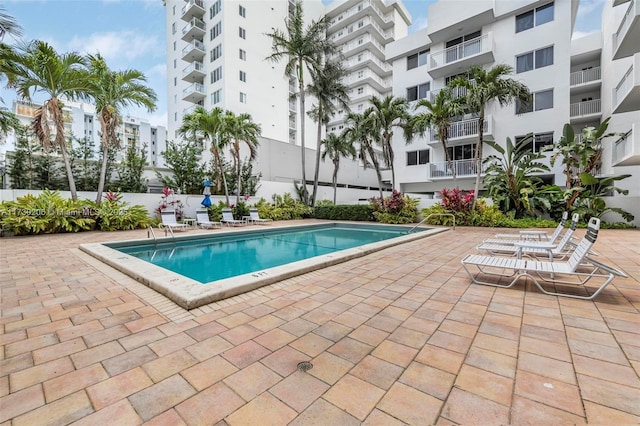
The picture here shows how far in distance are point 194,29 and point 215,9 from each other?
2.88m

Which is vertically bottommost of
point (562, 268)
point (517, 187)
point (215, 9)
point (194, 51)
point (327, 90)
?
point (562, 268)

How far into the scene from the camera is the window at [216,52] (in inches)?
1043

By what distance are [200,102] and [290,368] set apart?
32.2m

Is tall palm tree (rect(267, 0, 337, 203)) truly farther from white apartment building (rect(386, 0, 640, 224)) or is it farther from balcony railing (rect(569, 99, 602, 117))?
balcony railing (rect(569, 99, 602, 117))

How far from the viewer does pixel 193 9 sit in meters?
28.1

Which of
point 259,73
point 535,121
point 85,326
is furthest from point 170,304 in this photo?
point 259,73

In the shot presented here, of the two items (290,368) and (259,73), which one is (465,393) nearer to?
(290,368)

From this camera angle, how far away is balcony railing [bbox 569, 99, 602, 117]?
16.5 metres

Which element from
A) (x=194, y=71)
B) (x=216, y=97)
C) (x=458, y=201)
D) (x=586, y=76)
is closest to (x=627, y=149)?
(x=458, y=201)

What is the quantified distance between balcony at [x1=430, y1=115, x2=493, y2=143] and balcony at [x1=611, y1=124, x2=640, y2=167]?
5.83 metres

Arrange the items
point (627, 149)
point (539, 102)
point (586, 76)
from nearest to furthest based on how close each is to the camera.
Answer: point (627, 149) < point (539, 102) < point (586, 76)

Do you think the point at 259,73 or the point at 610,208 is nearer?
the point at 610,208

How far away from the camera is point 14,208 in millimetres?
9438

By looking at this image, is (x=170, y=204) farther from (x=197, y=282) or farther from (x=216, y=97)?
(x=216, y=97)
